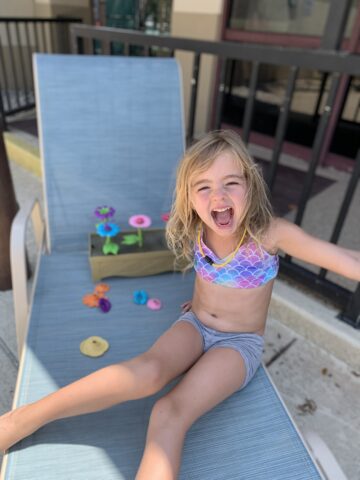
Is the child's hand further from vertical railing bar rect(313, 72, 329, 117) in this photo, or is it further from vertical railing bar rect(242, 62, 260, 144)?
vertical railing bar rect(313, 72, 329, 117)

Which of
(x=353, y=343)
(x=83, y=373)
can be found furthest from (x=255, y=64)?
(x=83, y=373)

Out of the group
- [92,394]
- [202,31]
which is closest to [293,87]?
[92,394]

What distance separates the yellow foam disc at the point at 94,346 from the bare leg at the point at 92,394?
→ 9.4 inches

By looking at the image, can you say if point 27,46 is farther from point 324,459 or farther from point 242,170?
point 324,459

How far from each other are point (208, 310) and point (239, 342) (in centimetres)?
17

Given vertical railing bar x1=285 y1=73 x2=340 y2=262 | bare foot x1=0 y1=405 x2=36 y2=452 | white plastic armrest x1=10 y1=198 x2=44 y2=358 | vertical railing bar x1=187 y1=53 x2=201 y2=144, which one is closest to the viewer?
bare foot x1=0 y1=405 x2=36 y2=452

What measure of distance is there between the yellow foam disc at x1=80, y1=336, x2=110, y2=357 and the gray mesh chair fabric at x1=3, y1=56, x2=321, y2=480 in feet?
0.07

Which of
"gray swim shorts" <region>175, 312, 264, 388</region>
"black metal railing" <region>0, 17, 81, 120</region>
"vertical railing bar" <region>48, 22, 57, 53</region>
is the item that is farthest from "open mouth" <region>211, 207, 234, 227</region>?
"vertical railing bar" <region>48, 22, 57, 53</region>

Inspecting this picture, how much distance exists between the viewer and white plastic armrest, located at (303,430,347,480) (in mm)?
1168

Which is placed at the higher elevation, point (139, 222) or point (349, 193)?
point (349, 193)

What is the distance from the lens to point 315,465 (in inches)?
44.6

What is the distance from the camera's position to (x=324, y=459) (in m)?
1.20

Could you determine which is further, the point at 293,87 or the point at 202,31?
the point at 202,31

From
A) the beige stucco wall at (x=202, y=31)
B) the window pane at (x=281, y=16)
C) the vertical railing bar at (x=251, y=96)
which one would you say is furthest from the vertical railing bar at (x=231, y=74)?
the vertical railing bar at (x=251, y=96)
